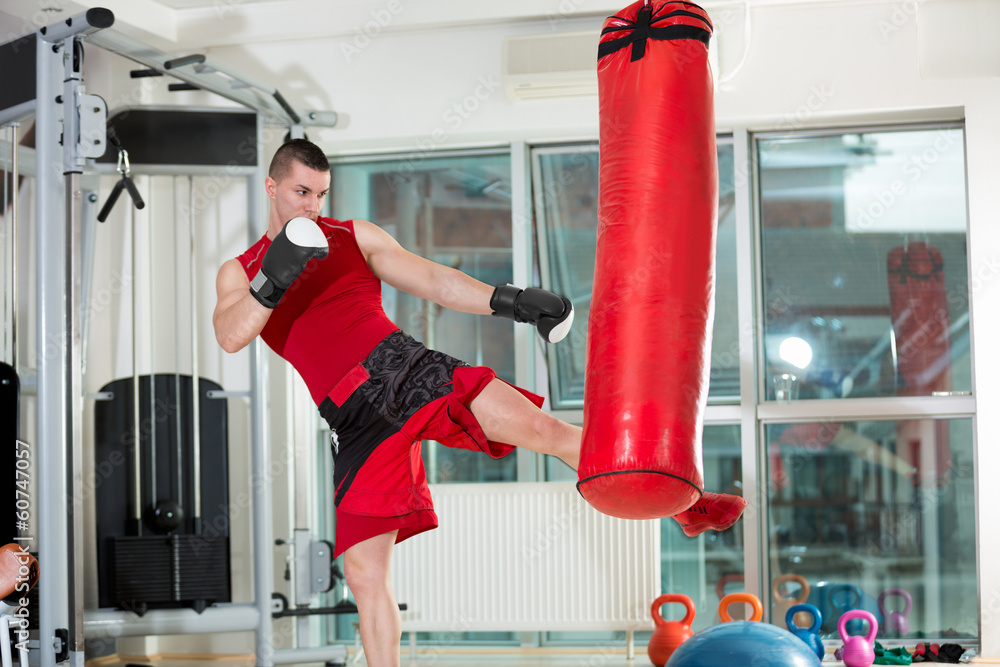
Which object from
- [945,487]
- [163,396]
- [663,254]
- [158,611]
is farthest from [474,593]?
[663,254]

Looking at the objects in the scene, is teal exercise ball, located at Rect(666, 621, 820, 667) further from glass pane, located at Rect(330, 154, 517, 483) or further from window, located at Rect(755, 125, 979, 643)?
glass pane, located at Rect(330, 154, 517, 483)

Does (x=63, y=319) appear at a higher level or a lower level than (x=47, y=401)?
higher

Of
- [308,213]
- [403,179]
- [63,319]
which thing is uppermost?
[403,179]

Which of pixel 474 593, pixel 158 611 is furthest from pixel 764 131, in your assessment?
pixel 158 611

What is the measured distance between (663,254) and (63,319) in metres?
1.83

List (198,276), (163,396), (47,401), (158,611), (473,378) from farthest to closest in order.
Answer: (198,276)
(163,396)
(158,611)
(47,401)
(473,378)

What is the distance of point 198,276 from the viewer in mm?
4156

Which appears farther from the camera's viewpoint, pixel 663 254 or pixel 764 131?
pixel 764 131

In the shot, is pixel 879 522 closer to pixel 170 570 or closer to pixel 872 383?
pixel 872 383

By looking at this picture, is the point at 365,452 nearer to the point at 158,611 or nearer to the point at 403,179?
the point at 158,611

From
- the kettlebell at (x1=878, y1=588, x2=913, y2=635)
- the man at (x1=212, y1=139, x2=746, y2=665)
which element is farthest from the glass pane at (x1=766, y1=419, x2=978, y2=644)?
the man at (x1=212, y1=139, x2=746, y2=665)

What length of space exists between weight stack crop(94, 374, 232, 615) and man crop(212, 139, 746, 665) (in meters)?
1.42

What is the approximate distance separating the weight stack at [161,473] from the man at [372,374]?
1.42 m

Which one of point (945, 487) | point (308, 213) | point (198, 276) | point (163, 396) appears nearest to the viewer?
point (308, 213)
